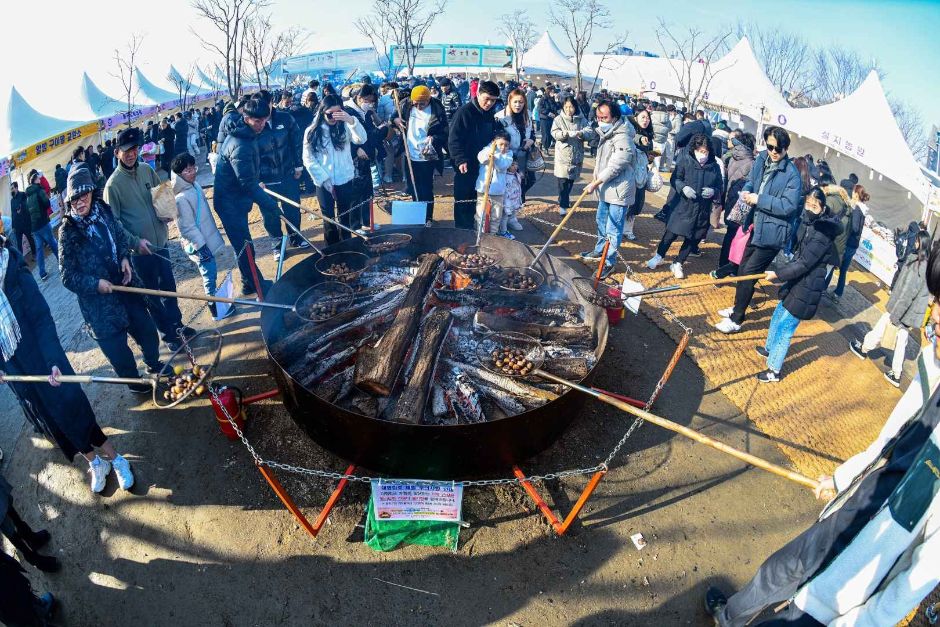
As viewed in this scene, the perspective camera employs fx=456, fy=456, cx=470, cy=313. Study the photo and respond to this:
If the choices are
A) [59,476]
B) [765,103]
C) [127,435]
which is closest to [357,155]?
[127,435]

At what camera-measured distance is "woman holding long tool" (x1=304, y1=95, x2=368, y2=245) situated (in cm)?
782

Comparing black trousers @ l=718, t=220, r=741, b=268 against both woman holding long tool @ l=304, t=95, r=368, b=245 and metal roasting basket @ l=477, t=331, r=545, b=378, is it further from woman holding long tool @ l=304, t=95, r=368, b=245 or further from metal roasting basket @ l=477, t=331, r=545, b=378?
woman holding long tool @ l=304, t=95, r=368, b=245

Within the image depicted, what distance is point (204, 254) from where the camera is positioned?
662 cm

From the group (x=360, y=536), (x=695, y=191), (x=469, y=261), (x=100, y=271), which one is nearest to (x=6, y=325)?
(x=100, y=271)

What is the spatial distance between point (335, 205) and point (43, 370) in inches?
201

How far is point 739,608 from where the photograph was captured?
3.22m

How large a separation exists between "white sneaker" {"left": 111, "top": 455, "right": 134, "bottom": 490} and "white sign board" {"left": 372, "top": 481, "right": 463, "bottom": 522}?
248 cm

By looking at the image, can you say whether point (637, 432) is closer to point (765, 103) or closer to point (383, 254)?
point (383, 254)

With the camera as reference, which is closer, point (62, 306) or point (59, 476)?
point (59, 476)

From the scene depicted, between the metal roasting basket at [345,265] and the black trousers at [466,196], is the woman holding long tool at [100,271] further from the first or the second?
the black trousers at [466,196]

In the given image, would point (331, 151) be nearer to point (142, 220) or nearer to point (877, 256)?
point (142, 220)

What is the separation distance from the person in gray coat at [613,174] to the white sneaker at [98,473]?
6.89m

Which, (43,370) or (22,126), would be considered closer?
(43,370)

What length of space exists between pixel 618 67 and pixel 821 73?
29190mm
